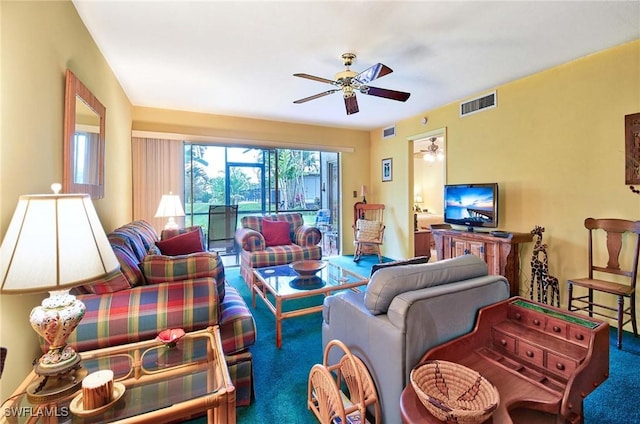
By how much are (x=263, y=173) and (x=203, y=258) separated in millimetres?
3652

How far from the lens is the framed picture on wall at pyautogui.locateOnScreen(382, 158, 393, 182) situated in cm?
548

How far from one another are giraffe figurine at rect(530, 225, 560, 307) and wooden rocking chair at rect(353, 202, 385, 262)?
2315 mm

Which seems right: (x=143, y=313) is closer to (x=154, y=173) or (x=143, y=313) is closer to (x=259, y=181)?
(x=154, y=173)

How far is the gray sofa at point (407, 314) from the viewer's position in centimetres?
131

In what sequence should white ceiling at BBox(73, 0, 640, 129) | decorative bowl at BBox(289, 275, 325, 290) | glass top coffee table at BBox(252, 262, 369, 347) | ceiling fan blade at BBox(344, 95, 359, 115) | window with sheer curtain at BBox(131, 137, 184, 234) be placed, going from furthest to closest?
window with sheer curtain at BBox(131, 137, 184, 234), ceiling fan blade at BBox(344, 95, 359, 115), decorative bowl at BBox(289, 275, 325, 290), glass top coffee table at BBox(252, 262, 369, 347), white ceiling at BBox(73, 0, 640, 129)

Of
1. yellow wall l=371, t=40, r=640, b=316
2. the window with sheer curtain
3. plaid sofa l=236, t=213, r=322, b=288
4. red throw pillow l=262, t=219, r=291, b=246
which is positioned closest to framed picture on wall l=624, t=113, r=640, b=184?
yellow wall l=371, t=40, r=640, b=316

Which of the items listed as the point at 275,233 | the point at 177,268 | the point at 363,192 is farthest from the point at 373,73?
the point at 363,192

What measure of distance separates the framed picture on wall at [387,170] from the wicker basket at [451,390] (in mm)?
4516

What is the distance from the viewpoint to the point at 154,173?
4.36m

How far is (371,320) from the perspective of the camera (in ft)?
4.82

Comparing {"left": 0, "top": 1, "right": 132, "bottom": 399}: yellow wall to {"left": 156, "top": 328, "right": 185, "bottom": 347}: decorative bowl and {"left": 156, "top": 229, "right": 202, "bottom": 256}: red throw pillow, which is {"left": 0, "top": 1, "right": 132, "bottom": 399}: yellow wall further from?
{"left": 156, "top": 229, "right": 202, "bottom": 256}: red throw pillow

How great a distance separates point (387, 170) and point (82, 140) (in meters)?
4.59

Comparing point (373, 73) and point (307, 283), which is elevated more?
point (373, 73)

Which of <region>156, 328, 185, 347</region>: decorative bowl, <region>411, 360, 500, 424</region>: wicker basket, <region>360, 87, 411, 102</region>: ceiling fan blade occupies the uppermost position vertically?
<region>360, 87, 411, 102</region>: ceiling fan blade
